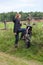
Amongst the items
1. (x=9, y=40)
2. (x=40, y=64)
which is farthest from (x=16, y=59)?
(x=9, y=40)

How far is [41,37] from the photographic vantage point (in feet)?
49.1

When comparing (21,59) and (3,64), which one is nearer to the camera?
(3,64)

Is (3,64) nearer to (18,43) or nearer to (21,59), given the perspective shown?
(21,59)

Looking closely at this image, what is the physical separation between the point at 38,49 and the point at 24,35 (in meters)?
1.37

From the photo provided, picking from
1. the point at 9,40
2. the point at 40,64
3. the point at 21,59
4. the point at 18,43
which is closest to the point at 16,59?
the point at 21,59

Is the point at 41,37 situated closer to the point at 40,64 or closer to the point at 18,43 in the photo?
the point at 18,43

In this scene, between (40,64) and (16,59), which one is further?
(16,59)

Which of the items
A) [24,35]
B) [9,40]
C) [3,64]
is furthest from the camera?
[9,40]

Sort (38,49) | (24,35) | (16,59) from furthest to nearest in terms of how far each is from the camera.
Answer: (24,35) → (38,49) → (16,59)

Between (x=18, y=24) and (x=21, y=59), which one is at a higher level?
(x=18, y=24)

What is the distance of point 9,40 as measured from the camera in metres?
16.9

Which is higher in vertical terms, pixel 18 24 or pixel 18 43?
pixel 18 24

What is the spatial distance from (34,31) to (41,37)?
0.62 metres

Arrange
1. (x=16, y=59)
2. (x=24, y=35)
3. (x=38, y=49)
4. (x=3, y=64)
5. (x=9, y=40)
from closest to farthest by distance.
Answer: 1. (x=3, y=64)
2. (x=16, y=59)
3. (x=38, y=49)
4. (x=24, y=35)
5. (x=9, y=40)
